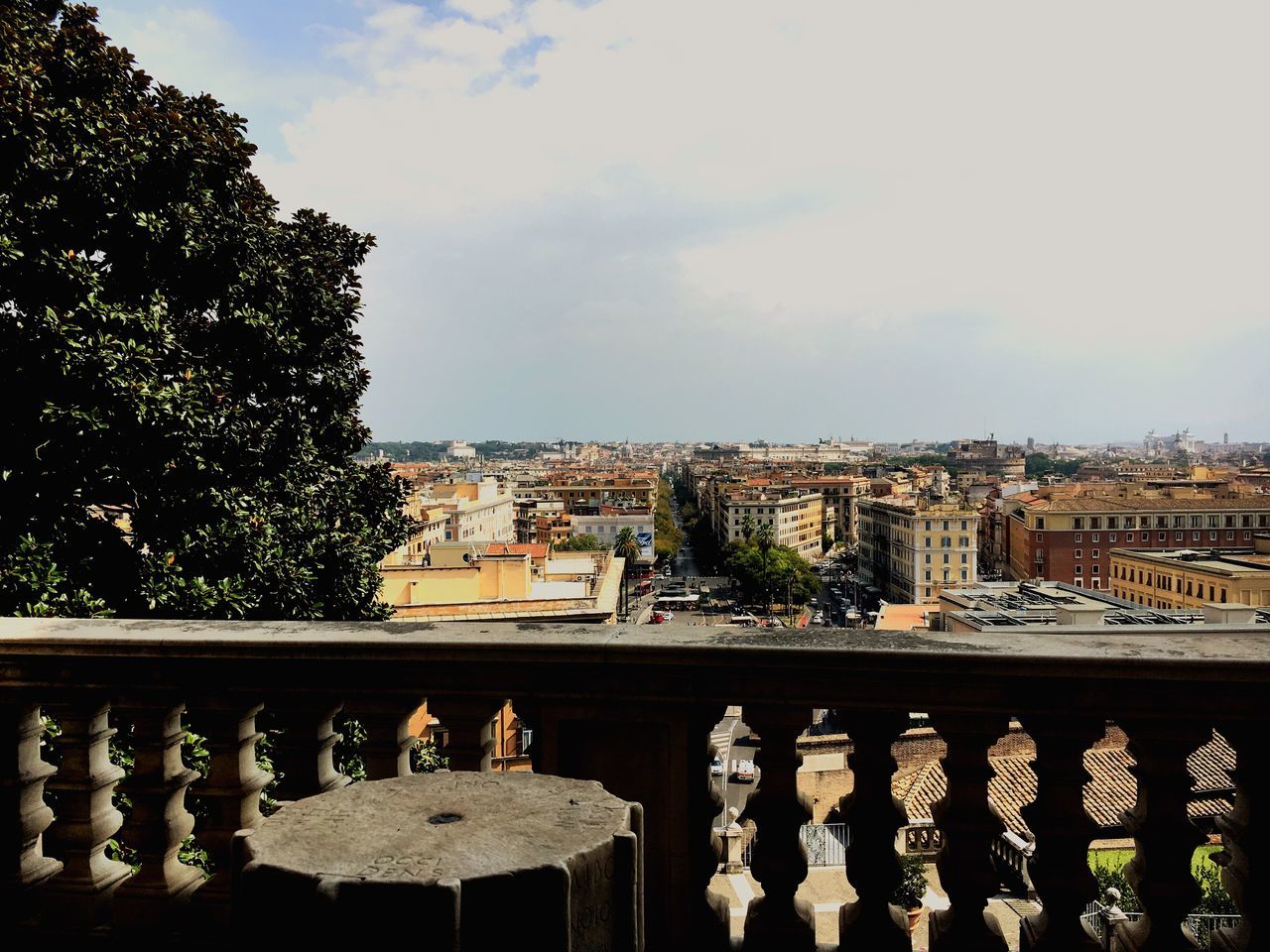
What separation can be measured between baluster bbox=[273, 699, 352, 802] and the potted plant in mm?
1816

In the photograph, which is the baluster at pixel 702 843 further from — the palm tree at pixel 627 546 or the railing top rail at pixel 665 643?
the palm tree at pixel 627 546

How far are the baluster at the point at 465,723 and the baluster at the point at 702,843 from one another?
618 mm

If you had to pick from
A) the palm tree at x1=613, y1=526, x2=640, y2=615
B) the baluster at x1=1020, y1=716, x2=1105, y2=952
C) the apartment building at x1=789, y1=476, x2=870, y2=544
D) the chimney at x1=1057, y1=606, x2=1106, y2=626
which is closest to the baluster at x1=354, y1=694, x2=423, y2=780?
the baluster at x1=1020, y1=716, x2=1105, y2=952

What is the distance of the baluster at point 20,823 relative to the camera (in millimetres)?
2926

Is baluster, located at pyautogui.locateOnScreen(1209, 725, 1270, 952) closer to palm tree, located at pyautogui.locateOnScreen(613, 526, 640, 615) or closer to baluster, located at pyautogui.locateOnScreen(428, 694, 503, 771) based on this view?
baluster, located at pyautogui.locateOnScreen(428, 694, 503, 771)

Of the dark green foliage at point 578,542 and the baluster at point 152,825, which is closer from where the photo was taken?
the baluster at point 152,825

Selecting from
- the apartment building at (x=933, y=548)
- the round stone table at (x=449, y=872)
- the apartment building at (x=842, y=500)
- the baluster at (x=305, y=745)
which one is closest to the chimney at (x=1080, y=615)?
the baluster at (x=305, y=745)

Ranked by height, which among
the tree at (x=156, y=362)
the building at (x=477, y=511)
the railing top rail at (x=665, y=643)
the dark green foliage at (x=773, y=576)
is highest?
the tree at (x=156, y=362)

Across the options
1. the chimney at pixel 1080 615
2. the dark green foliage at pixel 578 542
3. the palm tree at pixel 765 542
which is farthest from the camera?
the dark green foliage at pixel 578 542

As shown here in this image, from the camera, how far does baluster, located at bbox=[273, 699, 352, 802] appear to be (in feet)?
9.37

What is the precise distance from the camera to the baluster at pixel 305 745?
2.86 m

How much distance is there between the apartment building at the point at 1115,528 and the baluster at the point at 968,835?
85.9 meters

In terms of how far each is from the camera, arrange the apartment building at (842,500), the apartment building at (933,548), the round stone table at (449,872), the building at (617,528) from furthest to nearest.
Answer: the apartment building at (842,500) < the building at (617,528) < the apartment building at (933,548) < the round stone table at (449,872)

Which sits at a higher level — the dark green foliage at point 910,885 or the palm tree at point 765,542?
the dark green foliage at point 910,885
